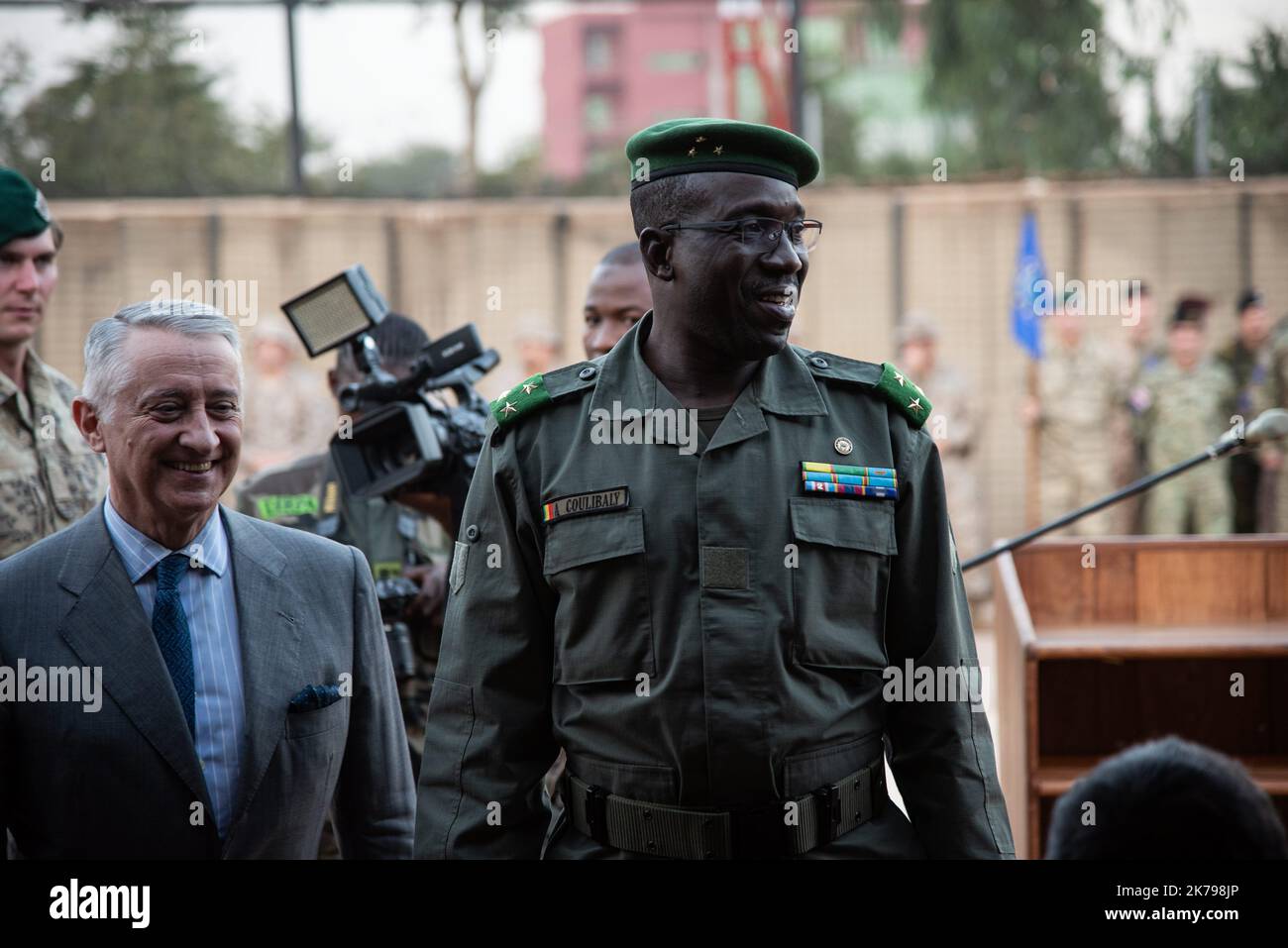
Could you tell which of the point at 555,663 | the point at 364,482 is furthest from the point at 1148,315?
the point at 555,663

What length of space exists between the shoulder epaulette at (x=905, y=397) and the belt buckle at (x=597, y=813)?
0.87 metres

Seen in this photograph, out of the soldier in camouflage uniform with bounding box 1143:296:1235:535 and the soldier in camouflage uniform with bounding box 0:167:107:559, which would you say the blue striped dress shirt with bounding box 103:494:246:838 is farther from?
the soldier in camouflage uniform with bounding box 1143:296:1235:535

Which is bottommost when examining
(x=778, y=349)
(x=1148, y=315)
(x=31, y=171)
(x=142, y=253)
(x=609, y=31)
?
(x=778, y=349)

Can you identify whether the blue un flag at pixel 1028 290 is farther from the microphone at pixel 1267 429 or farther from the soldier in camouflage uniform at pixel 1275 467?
the microphone at pixel 1267 429

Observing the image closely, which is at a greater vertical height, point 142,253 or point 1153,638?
point 142,253

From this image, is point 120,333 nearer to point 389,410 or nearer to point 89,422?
point 89,422

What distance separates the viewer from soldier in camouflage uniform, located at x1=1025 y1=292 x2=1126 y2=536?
10945 mm

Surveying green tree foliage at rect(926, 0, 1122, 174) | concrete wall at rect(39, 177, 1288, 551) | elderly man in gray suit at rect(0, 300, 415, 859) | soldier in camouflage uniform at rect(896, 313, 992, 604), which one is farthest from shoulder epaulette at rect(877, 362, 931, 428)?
green tree foliage at rect(926, 0, 1122, 174)

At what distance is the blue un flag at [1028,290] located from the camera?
11.8 m

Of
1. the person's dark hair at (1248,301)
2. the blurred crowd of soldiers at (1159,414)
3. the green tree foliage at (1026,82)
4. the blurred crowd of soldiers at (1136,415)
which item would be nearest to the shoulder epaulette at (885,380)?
the blurred crowd of soldiers at (1136,415)

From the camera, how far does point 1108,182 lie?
1217 cm

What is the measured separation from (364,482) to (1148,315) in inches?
364

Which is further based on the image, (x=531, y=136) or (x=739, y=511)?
(x=531, y=136)
